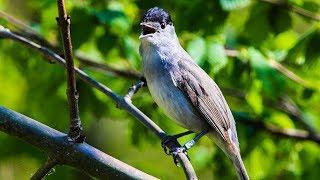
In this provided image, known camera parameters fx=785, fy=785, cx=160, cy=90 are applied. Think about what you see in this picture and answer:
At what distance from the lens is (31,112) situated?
5.84m

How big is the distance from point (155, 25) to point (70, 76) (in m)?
1.23

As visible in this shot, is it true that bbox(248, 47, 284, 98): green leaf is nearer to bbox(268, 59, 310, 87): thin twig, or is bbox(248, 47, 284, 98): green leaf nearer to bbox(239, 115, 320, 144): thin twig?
bbox(268, 59, 310, 87): thin twig

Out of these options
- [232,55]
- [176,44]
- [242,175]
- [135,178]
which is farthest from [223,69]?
[135,178]

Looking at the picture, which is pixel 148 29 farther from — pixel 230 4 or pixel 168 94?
pixel 230 4

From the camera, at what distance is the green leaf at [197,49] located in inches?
184

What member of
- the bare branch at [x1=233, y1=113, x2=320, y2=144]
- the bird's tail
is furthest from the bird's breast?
the bare branch at [x1=233, y1=113, x2=320, y2=144]

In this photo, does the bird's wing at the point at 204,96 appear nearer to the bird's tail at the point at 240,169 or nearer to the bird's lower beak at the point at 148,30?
the bird's tail at the point at 240,169

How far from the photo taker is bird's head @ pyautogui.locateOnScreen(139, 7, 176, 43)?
4.08 metres

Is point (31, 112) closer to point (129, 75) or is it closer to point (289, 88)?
point (129, 75)

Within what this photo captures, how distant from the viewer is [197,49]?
4.75m

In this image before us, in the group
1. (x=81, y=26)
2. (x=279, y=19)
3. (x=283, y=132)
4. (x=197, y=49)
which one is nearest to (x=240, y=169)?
(x=197, y=49)

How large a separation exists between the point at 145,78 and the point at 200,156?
185cm

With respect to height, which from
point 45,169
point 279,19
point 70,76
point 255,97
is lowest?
→ point 255,97

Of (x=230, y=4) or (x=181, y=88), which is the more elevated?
(x=230, y=4)
